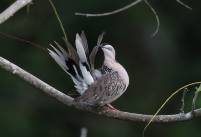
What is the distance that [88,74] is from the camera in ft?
19.7

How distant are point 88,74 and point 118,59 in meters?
6.50

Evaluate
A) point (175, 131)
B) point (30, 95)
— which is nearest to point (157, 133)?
point (175, 131)

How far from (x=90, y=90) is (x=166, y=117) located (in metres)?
0.69

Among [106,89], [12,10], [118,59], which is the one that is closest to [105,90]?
[106,89]

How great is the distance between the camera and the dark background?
12.3m

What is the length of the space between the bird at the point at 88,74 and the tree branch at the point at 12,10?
311 millimetres

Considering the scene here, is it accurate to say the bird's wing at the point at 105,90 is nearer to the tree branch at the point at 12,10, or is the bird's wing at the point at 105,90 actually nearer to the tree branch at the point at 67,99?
the tree branch at the point at 67,99

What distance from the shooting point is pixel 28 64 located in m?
12.5

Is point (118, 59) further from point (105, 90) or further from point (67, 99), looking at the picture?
point (67, 99)

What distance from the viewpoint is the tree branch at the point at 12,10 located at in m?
5.53

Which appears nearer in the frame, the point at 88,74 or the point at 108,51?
the point at 88,74

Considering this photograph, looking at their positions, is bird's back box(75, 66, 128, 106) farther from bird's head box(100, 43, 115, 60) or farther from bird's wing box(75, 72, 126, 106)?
bird's head box(100, 43, 115, 60)

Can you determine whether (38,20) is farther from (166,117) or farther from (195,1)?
(166,117)

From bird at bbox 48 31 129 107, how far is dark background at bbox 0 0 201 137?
584 cm
